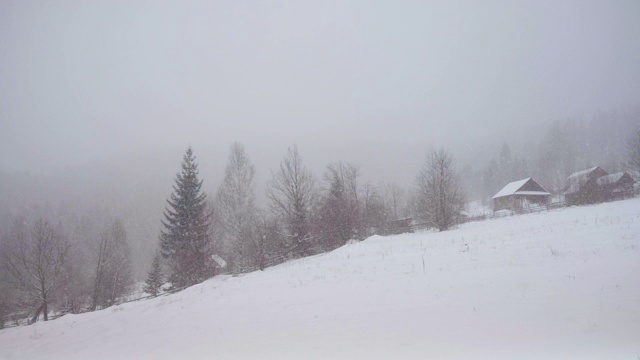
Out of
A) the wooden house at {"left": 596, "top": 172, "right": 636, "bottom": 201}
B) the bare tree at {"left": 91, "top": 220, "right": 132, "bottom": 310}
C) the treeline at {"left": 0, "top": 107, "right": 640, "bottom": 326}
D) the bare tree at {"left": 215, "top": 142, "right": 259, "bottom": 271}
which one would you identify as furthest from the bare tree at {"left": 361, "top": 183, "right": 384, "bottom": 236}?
the bare tree at {"left": 91, "top": 220, "right": 132, "bottom": 310}

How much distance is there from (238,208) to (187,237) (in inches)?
269

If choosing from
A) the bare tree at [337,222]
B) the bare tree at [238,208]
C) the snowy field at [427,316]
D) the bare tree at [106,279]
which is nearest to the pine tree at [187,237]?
the bare tree at [238,208]

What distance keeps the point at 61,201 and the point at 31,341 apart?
113 m

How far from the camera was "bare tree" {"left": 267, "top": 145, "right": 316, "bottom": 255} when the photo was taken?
2986 cm

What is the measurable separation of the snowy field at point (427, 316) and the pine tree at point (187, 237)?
1365cm

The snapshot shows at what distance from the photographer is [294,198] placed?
3147cm

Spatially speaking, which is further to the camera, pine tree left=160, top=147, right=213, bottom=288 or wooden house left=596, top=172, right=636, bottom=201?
wooden house left=596, top=172, right=636, bottom=201

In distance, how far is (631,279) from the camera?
663 centimetres

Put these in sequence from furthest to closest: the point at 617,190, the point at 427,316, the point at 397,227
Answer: the point at 397,227
the point at 617,190
the point at 427,316

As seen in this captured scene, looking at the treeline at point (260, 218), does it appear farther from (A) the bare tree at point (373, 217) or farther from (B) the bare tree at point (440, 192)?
(A) the bare tree at point (373, 217)

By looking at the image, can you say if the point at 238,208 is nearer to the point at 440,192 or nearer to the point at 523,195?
the point at 440,192

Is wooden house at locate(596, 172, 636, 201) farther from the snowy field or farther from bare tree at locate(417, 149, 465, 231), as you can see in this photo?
the snowy field

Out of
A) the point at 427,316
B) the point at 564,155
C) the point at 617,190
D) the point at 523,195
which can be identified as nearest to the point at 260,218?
the point at 427,316

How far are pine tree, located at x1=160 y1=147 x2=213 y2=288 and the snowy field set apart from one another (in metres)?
13.6
